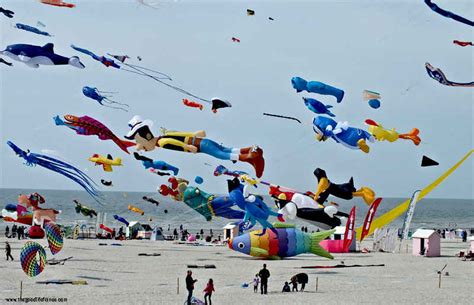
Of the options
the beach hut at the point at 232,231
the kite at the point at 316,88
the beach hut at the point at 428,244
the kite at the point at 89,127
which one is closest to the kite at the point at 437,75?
the kite at the point at 316,88

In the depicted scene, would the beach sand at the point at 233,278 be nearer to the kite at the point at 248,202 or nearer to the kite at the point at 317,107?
the kite at the point at 248,202

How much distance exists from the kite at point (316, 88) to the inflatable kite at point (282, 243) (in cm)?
757

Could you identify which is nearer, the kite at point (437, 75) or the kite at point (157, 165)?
the kite at point (437, 75)

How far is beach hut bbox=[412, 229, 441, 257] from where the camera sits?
44.1 m

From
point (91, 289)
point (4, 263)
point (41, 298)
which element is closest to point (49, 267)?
point (4, 263)

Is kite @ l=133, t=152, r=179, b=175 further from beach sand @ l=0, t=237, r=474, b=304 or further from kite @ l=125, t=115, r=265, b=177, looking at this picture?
kite @ l=125, t=115, r=265, b=177

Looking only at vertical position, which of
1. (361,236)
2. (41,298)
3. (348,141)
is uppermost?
(348,141)

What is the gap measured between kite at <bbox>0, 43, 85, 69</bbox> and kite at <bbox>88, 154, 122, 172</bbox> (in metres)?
13.7

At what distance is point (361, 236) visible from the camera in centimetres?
4794

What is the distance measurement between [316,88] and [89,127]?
33.9ft

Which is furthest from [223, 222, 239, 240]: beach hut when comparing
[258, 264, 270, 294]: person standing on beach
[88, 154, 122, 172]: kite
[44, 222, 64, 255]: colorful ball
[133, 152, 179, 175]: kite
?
[258, 264, 270, 294]: person standing on beach

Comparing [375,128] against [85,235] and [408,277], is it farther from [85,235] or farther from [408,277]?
[85,235]

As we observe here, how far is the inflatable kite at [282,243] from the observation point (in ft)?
126

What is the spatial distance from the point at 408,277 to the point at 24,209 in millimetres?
32552
